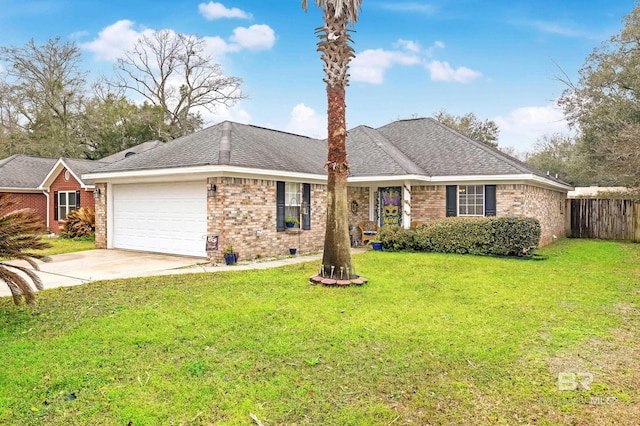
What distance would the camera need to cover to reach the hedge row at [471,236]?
40.1ft

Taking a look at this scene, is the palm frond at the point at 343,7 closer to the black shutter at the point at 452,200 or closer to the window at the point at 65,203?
the black shutter at the point at 452,200

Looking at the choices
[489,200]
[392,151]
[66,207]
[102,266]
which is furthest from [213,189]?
[66,207]

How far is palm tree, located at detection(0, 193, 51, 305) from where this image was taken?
570cm

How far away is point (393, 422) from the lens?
3422 mm

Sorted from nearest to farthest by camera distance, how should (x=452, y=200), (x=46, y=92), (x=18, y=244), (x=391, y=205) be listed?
1. (x=18, y=244)
2. (x=452, y=200)
3. (x=391, y=205)
4. (x=46, y=92)

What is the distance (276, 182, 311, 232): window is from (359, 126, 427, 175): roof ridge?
11.7ft

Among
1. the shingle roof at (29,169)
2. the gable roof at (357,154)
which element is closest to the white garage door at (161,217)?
the gable roof at (357,154)

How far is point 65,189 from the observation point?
757 inches

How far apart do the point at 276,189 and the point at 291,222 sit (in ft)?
4.09

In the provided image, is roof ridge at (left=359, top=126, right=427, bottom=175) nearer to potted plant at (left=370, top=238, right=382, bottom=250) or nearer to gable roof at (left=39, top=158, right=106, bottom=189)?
potted plant at (left=370, top=238, right=382, bottom=250)

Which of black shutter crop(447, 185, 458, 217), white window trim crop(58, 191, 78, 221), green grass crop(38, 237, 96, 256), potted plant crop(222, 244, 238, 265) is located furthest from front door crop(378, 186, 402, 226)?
white window trim crop(58, 191, 78, 221)

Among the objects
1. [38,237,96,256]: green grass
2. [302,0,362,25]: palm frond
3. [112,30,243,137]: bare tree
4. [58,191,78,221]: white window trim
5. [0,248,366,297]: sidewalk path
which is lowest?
[0,248,366,297]: sidewalk path

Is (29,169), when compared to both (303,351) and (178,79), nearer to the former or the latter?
(178,79)

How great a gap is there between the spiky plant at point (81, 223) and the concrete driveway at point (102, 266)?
4.15m
